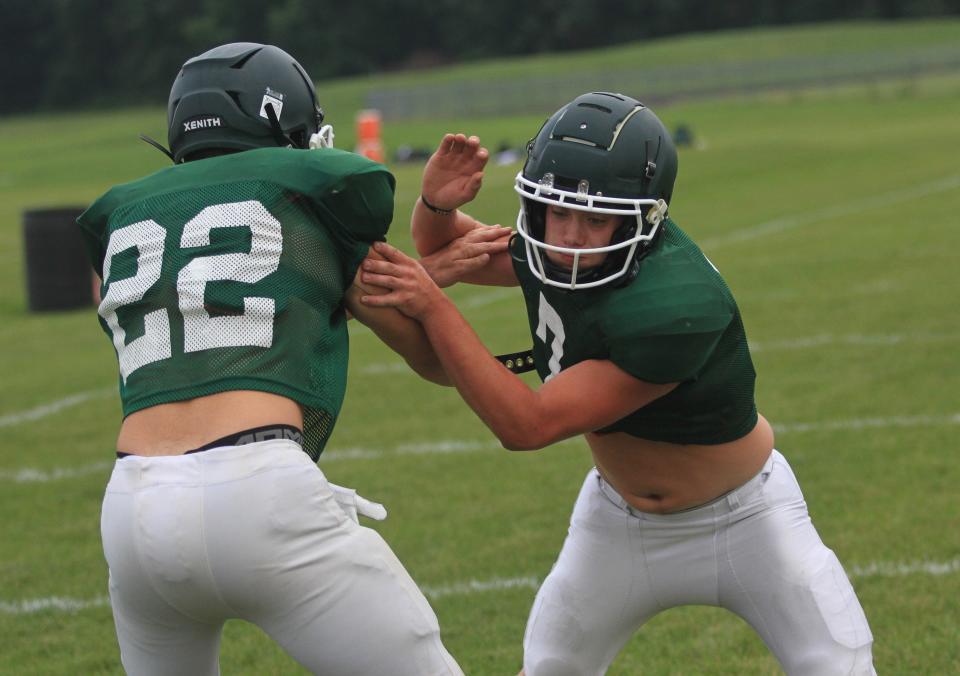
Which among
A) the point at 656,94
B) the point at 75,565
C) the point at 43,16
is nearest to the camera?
the point at 75,565

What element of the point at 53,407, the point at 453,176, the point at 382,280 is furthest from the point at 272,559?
the point at 53,407

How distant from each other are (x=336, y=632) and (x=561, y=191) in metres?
1.21

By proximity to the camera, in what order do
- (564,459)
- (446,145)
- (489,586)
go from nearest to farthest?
(446,145) < (489,586) < (564,459)

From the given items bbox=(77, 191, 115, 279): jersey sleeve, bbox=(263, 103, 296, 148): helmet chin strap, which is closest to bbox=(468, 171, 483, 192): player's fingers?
bbox=(263, 103, 296, 148): helmet chin strap

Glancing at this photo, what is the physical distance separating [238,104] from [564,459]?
4216mm

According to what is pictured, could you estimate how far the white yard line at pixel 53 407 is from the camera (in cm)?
878

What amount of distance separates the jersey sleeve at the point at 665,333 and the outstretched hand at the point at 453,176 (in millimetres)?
733

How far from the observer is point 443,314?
337 cm

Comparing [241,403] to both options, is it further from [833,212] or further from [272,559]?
[833,212]

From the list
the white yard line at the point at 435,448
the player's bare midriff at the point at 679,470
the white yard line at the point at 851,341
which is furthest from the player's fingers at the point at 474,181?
the white yard line at the point at 851,341

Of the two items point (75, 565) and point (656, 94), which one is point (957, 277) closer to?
point (75, 565)

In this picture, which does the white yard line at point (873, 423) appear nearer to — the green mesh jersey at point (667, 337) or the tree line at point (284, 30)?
the green mesh jersey at point (667, 337)

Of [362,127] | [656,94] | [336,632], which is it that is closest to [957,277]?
[336,632]

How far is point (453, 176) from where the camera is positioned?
3.99 metres
